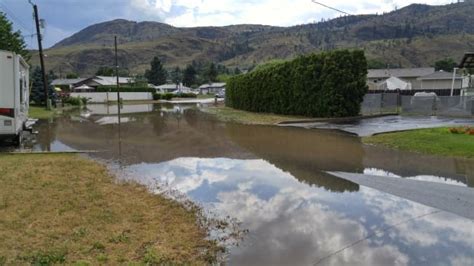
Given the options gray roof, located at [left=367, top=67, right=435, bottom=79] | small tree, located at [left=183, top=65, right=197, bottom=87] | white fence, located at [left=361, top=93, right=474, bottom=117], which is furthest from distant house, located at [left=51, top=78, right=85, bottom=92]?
white fence, located at [left=361, top=93, right=474, bottom=117]

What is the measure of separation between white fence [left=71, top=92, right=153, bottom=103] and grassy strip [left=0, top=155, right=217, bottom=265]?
213 feet

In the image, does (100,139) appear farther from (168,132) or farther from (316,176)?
(316,176)

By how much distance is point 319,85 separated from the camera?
88.3 ft

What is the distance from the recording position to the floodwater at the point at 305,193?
5461 millimetres

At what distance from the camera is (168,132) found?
20969mm

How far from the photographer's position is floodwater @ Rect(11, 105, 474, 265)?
17.9ft

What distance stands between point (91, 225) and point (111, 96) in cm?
7310

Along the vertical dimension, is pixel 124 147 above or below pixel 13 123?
below

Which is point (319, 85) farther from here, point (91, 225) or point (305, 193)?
point (91, 225)

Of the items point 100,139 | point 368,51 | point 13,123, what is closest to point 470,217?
point 13,123

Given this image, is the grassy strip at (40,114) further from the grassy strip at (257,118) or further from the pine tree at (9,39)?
the grassy strip at (257,118)

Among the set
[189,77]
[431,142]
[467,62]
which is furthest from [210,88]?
[431,142]

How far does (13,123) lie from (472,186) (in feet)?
43.9

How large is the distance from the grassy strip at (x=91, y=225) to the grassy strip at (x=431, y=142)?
9198 millimetres
